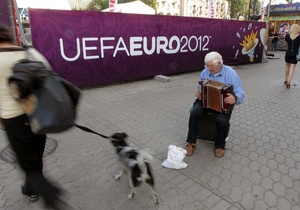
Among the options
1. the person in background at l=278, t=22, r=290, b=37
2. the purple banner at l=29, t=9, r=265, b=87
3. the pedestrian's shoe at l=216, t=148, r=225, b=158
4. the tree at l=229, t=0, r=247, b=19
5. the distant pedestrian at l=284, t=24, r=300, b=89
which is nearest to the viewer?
the pedestrian's shoe at l=216, t=148, r=225, b=158

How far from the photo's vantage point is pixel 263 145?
375cm

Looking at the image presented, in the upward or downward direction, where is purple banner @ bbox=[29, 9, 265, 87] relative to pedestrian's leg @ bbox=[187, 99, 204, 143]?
upward

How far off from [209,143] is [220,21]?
8.28 m

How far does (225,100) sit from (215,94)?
0.16 meters

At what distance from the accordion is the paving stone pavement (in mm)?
726

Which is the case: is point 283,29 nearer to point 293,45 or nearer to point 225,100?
point 293,45

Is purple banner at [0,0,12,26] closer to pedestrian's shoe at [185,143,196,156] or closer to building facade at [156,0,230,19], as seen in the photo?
pedestrian's shoe at [185,143,196,156]

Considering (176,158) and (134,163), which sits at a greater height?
(134,163)

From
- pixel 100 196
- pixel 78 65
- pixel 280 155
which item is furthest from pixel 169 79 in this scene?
pixel 100 196

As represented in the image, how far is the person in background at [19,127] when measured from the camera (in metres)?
1.92

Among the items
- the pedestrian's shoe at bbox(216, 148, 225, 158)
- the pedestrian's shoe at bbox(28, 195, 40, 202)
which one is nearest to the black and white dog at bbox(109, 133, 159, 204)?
the pedestrian's shoe at bbox(28, 195, 40, 202)

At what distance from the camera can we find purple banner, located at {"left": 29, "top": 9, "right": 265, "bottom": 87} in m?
6.26

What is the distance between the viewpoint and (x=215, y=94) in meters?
3.26

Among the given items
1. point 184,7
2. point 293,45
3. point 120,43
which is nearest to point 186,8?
point 184,7
